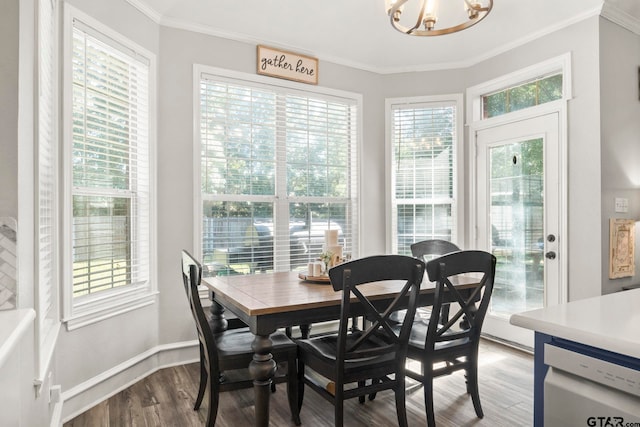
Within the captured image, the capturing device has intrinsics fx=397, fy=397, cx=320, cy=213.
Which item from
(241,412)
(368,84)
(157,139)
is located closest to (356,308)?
(241,412)

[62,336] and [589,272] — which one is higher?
[589,272]

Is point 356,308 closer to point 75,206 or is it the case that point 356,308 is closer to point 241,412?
point 241,412

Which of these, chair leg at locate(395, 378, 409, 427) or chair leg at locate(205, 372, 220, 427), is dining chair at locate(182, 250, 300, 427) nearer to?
chair leg at locate(205, 372, 220, 427)

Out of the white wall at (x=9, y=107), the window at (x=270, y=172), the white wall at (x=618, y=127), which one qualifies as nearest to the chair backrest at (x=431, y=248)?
the window at (x=270, y=172)

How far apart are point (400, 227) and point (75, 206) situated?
2.97 metres

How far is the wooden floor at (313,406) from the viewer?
7.43 ft

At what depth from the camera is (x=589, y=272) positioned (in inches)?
120

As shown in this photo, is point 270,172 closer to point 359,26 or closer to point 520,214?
point 359,26

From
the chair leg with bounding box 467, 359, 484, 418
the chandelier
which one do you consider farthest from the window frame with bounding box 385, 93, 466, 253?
the chair leg with bounding box 467, 359, 484, 418

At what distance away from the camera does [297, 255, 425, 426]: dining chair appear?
1.85 metres

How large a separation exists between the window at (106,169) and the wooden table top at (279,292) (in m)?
0.67

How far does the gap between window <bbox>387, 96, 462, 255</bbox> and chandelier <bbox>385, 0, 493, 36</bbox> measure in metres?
0.94

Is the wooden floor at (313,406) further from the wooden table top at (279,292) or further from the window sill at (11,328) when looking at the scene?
the window sill at (11,328)

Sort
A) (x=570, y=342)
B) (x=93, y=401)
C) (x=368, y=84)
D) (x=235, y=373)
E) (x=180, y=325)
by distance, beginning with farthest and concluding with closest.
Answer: (x=368, y=84) < (x=180, y=325) < (x=235, y=373) < (x=93, y=401) < (x=570, y=342)
